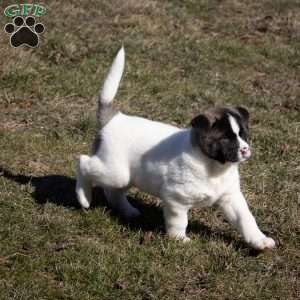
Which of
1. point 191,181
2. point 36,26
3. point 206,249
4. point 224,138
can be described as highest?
point 224,138

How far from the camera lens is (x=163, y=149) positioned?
4664mm

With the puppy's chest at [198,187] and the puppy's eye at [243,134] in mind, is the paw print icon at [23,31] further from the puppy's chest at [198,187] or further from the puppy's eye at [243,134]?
the puppy's eye at [243,134]

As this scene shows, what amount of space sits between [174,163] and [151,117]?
2876mm

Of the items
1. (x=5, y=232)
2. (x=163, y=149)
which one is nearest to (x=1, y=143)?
(x=5, y=232)

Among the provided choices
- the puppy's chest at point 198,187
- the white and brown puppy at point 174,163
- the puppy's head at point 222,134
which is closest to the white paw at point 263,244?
the white and brown puppy at point 174,163

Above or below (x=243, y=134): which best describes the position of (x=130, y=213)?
below

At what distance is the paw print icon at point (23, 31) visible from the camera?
28.1 feet

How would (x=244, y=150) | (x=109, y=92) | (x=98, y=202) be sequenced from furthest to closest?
(x=98, y=202) < (x=109, y=92) < (x=244, y=150)

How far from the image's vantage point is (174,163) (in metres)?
4.52

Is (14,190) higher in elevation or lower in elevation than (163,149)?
lower

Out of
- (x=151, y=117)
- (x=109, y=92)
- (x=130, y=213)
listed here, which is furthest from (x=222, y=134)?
(x=151, y=117)

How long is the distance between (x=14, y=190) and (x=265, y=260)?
2.08m

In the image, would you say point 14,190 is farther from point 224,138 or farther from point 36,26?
point 36,26

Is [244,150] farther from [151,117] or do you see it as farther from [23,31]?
[23,31]
